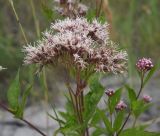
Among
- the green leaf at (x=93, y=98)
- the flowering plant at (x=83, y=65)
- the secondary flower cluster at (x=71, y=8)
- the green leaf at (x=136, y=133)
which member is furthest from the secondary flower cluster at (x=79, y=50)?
the secondary flower cluster at (x=71, y=8)

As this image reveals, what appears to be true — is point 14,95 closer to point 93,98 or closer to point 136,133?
point 93,98

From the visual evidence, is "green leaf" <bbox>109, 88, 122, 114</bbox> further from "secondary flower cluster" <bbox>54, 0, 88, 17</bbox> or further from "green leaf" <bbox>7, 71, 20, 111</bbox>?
"secondary flower cluster" <bbox>54, 0, 88, 17</bbox>

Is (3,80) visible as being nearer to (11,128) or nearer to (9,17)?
(11,128)

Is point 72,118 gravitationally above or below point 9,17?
below

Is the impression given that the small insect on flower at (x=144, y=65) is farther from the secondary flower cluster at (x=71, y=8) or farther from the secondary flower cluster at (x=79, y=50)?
the secondary flower cluster at (x=71, y=8)

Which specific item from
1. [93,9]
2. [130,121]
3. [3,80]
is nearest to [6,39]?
[3,80]

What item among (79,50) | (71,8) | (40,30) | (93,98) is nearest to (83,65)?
(79,50)
